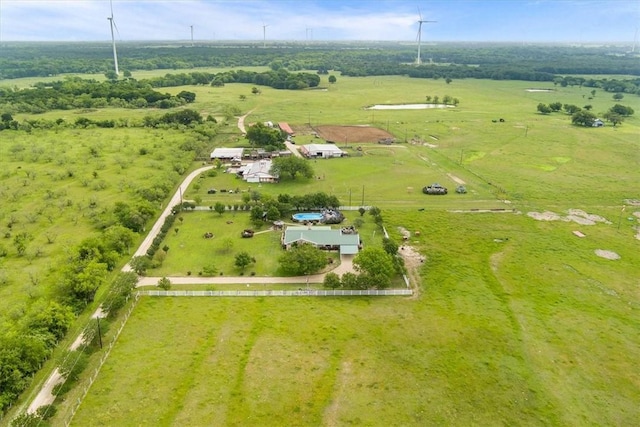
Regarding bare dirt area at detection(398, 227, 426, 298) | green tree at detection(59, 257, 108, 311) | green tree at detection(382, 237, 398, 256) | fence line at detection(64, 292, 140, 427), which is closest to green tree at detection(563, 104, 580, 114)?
bare dirt area at detection(398, 227, 426, 298)

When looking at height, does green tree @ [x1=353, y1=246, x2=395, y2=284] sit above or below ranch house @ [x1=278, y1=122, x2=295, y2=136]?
below

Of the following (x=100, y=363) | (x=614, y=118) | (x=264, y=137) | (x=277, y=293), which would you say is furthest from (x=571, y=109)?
(x=100, y=363)

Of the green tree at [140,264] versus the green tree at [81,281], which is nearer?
the green tree at [81,281]

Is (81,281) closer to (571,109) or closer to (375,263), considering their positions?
(375,263)

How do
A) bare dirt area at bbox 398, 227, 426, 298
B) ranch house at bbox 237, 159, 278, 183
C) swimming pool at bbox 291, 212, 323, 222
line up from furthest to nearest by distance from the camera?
ranch house at bbox 237, 159, 278, 183, swimming pool at bbox 291, 212, 323, 222, bare dirt area at bbox 398, 227, 426, 298

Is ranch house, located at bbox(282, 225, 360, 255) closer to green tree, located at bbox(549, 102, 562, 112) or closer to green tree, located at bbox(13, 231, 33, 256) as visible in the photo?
green tree, located at bbox(13, 231, 33, 256)

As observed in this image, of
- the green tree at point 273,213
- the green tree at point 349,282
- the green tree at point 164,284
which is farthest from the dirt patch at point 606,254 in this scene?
the green tree at point 164,284

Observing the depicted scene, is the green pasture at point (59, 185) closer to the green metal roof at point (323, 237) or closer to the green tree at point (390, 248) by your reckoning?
the green metal roof at point (323, 237)
